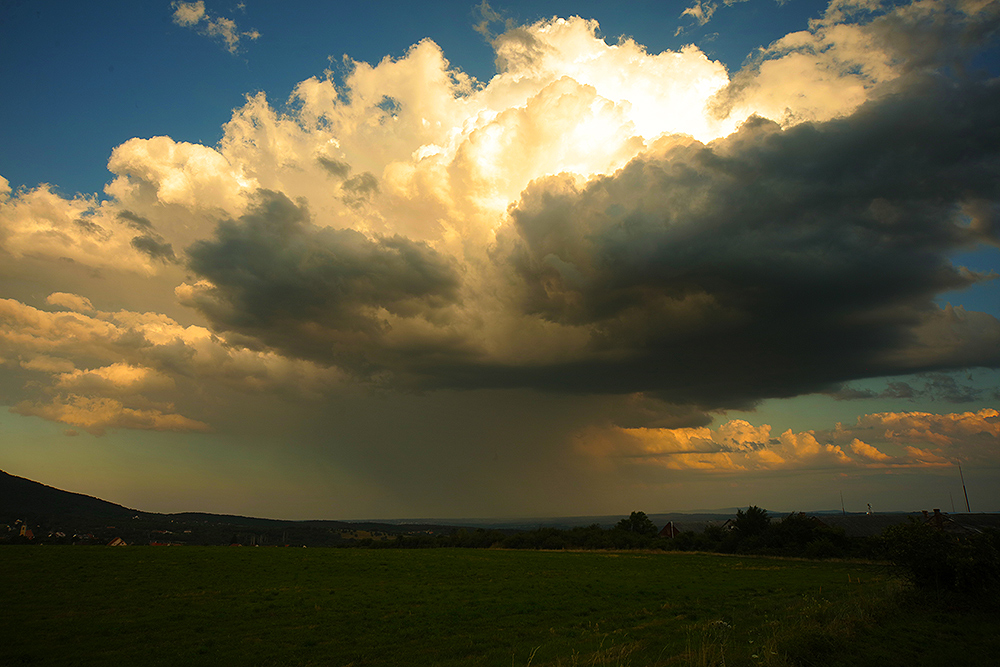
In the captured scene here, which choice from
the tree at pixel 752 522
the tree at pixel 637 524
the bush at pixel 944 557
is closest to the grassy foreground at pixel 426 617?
the bush at pixel 944 557

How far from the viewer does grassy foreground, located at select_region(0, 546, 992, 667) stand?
16641mm

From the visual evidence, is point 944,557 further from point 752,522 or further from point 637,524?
point 637,524

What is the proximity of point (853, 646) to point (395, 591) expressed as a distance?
92.6 ft

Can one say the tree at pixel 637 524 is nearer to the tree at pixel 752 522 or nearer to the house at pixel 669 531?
the house at pixel 669 531

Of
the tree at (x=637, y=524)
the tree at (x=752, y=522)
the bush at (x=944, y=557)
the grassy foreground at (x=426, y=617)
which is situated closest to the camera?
the grassy foreground at (x=426, y=617)

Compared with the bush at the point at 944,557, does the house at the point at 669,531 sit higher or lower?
Answer: lower

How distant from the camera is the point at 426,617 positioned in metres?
24.9

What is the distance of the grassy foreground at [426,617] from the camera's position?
1664 centimetres

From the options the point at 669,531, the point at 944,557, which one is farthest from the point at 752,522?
the point at 944,557

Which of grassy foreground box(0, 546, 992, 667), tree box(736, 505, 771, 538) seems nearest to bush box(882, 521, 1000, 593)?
grassy foreground box(0, 546, 992, 667)

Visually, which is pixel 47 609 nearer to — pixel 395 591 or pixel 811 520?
pixel 395 591

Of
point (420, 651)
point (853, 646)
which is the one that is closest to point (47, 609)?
point (420, 651)

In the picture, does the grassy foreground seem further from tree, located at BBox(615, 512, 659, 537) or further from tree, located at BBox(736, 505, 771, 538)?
tree, located at BBox(615, 512, 659, 537)

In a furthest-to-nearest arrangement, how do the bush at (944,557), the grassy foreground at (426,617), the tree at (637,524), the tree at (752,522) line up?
1. the tree at (637,524)
2. the tree at (752,522)
3. the bush at (944,557)
4. the grassy foreground at (426,617)
